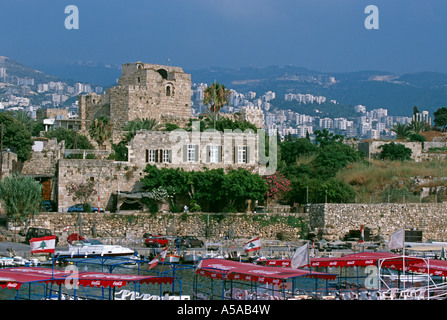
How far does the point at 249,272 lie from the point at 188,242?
1679 cm

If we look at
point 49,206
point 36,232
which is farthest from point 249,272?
point 49,206

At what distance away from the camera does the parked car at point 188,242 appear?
40.5 m

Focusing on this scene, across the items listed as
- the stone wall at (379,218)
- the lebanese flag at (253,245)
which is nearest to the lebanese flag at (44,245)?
the lebanese flag at (253,245)

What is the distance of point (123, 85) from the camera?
66188 millimetres

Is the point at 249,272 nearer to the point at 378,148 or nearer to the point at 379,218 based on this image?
the point at 379,218

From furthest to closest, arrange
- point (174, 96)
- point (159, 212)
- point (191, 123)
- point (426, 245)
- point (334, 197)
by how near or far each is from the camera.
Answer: point (174, 96), point (191, 123), point (334, 197), point (159, 212), point (426, 245)

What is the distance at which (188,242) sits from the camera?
40.8m

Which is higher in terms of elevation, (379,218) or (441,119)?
(441,119)

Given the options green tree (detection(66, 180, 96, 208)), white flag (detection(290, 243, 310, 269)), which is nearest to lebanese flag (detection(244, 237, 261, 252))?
white flag (detection(290, 243, 310, 269))

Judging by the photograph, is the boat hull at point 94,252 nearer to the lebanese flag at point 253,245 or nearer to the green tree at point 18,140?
the lebanese flag at point 253,245

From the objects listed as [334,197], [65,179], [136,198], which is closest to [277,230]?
[334,197]

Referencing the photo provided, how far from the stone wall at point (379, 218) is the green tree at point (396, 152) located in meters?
17.1

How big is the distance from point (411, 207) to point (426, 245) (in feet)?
23.5
